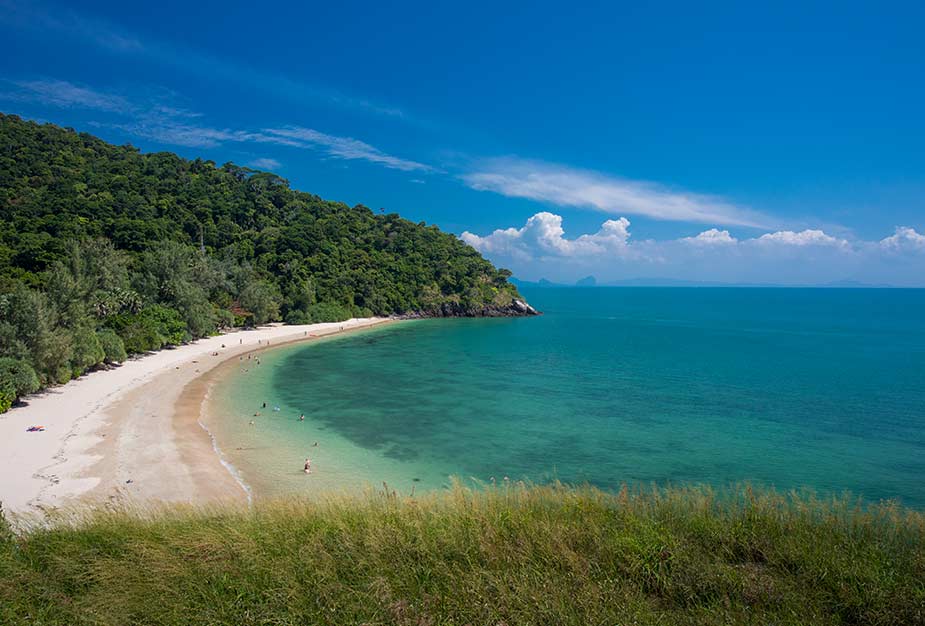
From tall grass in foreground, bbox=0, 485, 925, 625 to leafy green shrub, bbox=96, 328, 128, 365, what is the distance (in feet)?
118

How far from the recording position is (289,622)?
20.7ft

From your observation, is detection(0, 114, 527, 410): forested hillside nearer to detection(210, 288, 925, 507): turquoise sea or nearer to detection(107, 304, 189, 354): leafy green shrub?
detection(107, 304, 189, 354): leafy green shrub

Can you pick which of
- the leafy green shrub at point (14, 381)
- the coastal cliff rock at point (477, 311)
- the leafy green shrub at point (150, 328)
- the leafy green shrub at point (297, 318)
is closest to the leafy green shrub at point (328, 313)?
the leafy green shrub at point (297, 318)

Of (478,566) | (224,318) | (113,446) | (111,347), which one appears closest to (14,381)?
(113,446)

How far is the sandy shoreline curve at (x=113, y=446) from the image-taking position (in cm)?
1744

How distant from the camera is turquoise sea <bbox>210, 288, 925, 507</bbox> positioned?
2167cm

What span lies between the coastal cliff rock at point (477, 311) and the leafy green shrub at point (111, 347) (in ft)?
203

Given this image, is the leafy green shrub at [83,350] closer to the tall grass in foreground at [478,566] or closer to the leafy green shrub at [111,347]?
the leafy green shrub at [111,347]

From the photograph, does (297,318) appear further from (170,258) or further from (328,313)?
(170,258)

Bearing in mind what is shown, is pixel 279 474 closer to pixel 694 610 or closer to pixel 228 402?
pixel 228 402

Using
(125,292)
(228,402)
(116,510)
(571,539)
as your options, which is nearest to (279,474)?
(116,510)

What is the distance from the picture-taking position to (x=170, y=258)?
58.1m

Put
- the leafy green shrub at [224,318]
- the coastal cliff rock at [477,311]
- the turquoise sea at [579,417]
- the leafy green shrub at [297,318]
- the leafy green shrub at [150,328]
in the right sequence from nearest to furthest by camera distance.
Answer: the turquoise sea at [579,417] < the leafy green shrub at [150,328] < the leafy green shrub at [224,318] < the leafy green shrub at [297,318] < the coastal cliff rock at [477,311]

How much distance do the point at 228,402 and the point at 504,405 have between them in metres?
19.2
